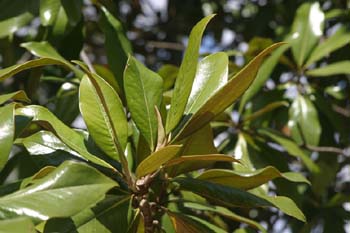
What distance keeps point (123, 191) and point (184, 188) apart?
0.11 meters

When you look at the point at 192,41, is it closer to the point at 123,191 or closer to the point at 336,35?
the point at 123,191

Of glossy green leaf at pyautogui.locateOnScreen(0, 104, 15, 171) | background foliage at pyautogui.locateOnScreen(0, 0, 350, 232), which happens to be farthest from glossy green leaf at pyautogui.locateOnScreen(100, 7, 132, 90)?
glossy green leaf at pyautogui.locateOnScreen(0, 104, 15, 171)

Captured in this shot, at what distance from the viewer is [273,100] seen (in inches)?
76.9

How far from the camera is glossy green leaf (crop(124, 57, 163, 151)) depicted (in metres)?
1.10

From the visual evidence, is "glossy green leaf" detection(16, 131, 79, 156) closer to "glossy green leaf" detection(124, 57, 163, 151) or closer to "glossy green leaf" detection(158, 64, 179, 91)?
"glossy green leaf" detection(124, 57, 163, 151)

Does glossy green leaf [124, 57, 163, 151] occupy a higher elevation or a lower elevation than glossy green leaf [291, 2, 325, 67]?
higher

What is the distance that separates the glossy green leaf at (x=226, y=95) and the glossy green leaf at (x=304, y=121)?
0.86 meters

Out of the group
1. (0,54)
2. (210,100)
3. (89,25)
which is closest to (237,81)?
(210,100)

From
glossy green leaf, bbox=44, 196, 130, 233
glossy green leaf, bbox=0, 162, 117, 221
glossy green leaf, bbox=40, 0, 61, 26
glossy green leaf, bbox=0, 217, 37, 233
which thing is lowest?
glossy green leaf, bbox=44, 196, 130, 233

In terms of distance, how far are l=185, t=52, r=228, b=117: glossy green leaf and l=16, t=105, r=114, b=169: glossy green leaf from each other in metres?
0.17

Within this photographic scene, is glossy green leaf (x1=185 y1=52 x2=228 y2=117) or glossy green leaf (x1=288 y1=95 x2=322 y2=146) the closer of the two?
glossy green leaf (x1=185 y1=52 x2=228 y2=117)

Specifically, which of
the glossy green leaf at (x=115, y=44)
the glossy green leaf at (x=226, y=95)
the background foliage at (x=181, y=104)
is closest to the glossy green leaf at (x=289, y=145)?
the background foliage at (x=181, y=104)

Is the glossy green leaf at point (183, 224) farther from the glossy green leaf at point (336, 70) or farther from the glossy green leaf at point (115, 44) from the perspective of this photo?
the glossy green leaf at point (336, 70)

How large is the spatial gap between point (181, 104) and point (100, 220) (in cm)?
22
